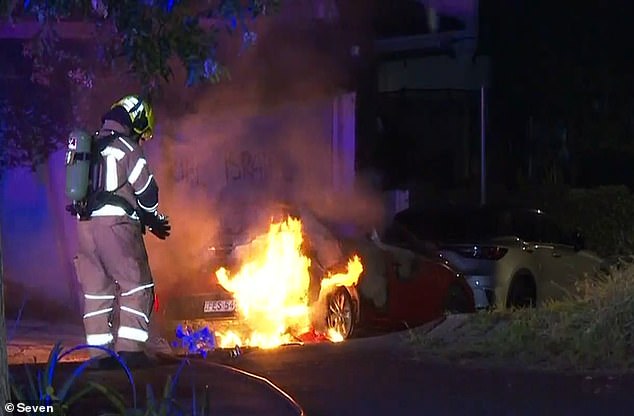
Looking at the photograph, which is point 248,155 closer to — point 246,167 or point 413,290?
point 246,167

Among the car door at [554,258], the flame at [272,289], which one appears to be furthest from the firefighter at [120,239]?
the car door at [554,258]

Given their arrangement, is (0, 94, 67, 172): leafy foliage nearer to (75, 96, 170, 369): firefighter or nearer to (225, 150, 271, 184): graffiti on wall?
(75, 96, 170, 369): firefighter

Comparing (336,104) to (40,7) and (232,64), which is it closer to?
(232,64)

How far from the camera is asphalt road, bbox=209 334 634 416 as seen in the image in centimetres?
639

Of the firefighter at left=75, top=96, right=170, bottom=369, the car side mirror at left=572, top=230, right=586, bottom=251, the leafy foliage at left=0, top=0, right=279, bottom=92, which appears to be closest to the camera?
the leafy foliage at left=0, top=0, right=279, bottom=92

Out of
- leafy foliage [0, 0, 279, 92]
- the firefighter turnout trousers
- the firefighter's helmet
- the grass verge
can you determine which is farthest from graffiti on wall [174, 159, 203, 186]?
leafy foliage [0, 0, 279, 92]

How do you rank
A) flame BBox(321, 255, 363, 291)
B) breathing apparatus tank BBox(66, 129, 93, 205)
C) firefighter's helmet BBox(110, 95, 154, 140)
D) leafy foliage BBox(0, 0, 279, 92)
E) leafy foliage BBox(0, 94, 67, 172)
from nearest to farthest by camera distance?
leafy foliage BBox(0, 0, 279, 92), breathing apparatus tank BBox(66, 129, 93, 205), firefighter's helmet BBox(110, 95, 154, 140), leafy foliage BBox(0, 94, 67, 172), flame BBox(321, 255, 363, 291)

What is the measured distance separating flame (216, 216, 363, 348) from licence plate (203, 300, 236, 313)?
0.10 m

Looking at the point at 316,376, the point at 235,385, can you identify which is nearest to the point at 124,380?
the point at 235,385

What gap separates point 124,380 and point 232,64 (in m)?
6.64

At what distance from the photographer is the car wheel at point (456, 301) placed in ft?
37.9

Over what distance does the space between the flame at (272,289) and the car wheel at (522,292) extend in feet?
7.34

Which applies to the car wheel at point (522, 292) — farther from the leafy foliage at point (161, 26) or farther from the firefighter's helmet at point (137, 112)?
the leafy foliage at point (161, 26)

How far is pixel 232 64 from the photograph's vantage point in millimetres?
12773
